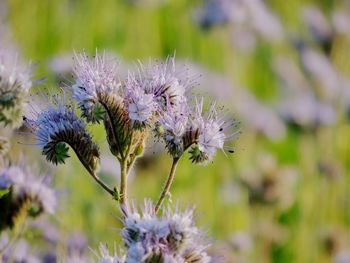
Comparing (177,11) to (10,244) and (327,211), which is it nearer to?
(327,211)

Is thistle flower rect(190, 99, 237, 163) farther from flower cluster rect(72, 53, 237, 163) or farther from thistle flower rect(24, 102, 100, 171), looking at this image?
thistle flower rect(24, 102, 100, 171)

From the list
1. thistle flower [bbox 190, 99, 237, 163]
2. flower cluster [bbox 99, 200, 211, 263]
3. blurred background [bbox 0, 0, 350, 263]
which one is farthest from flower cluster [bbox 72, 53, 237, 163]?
blurred background [bbox 0, 0, 350, 263]

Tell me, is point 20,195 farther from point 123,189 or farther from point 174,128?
point 174,128

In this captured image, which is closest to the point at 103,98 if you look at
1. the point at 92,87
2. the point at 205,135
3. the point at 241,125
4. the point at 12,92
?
the point at 92,87

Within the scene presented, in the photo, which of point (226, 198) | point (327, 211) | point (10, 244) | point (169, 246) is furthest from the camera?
point (327, 211)

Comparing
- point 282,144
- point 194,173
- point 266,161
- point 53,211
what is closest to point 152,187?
point 194,173

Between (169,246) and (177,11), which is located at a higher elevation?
(177,11)
